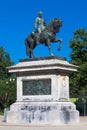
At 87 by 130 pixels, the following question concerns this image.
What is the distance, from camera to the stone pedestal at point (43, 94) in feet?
84.4

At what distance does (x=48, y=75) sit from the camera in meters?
26.3

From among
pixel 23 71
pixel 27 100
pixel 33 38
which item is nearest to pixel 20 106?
pixel 27 100

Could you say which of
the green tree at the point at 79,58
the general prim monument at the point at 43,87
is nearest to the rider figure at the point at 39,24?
the general prim monument at the point at 43,87

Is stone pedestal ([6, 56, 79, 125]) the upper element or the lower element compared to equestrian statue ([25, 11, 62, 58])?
lower

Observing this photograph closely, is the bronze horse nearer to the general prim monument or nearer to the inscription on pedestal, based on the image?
the general prim monument

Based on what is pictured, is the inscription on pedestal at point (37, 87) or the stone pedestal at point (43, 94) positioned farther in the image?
the inscription on pedestal at point (37, 87)

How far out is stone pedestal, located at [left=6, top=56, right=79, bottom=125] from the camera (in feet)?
84.4

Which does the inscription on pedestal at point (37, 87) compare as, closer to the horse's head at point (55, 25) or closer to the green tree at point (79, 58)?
the horse's head at point (55, 25)

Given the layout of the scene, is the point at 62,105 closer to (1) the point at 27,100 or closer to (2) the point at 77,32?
(1) the point at 27,100

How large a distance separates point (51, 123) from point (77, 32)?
26051mm

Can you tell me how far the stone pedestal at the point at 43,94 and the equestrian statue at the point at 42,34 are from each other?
1.24 metres

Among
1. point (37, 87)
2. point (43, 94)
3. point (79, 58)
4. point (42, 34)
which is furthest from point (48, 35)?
point (79, 58)

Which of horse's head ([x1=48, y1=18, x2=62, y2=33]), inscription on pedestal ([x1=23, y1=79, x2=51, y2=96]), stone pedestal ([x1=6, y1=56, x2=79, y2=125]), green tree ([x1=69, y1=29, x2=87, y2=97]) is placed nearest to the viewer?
stone pedestal ([x1=6, y1=56, x2=79, y2=125])

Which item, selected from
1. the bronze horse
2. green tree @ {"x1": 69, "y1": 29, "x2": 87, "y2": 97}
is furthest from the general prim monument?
green tree @ {"x1": 69, "y1": 29, "x2": 87, "y2": 97}
